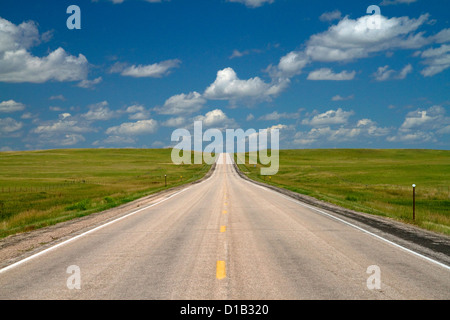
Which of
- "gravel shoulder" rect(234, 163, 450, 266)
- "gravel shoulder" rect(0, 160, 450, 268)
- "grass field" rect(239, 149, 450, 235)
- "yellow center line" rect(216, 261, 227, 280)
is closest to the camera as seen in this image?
"yellow center line" rect(216, 261, 227, 280)

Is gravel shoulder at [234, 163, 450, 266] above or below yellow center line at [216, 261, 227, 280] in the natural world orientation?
below

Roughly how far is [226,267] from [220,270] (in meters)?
0.30

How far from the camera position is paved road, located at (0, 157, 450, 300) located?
259 inches

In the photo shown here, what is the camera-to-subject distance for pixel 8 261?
356 inches

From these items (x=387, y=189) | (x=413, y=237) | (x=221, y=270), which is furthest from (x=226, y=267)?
(x=387, y=189)

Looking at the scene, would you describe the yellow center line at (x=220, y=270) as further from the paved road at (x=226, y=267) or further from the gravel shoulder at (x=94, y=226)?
the gravel shoulder at (x=94, y=226)

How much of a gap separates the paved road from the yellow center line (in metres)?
0.02

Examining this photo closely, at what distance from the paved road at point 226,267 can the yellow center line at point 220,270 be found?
0.02 meters

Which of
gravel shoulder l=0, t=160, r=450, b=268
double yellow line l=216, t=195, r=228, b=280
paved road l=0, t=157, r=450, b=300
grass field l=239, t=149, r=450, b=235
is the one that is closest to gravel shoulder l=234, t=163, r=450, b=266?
gravel shoulder l=0, t=160, r=450, b=268

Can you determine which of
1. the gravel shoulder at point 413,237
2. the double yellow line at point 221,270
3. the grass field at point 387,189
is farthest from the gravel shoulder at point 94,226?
the double yellow line at point 221,270

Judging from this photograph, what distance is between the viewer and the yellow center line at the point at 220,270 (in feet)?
24.6

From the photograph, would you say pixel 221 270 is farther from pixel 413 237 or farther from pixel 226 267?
pixel 413 237

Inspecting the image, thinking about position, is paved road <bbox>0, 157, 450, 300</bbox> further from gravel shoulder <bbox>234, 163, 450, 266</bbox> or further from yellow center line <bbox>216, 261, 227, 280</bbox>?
gravel shoulder <bbox>234, 163, 450, 266</bbox>
